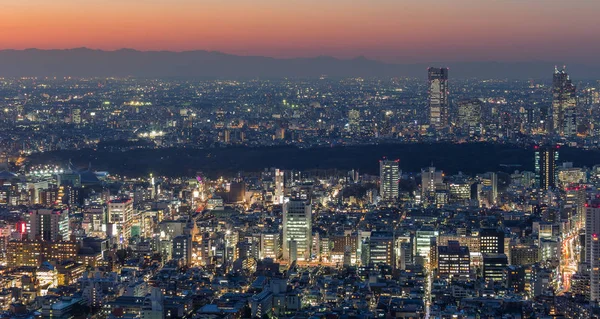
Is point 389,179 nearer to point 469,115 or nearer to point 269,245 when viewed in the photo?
point 269,245

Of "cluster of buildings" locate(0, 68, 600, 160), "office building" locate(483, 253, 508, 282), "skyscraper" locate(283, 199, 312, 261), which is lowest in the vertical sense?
"office building" locate(483, 253, 508, 282)

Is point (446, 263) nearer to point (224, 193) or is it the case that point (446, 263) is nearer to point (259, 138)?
point (224, 193)

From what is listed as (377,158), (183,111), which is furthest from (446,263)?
(183,111)

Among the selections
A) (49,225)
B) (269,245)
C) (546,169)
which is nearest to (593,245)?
(269,245)

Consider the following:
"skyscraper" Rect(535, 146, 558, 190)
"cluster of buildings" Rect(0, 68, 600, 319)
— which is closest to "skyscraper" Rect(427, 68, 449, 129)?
"cluster of buildings" Rect(0, 68, 600, 319)

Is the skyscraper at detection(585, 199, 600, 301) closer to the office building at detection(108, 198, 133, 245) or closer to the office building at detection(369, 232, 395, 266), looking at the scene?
the office building at detection(369, 232, 395, 266)
